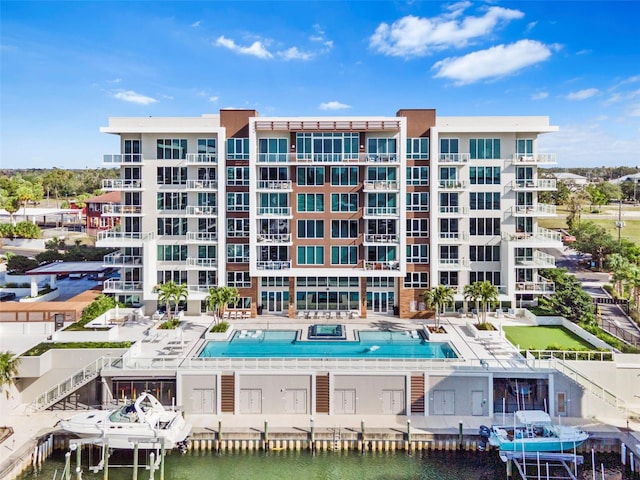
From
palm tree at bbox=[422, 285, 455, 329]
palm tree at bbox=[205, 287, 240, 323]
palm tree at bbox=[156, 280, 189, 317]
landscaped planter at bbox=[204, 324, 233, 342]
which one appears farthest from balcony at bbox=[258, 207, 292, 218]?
palm tree at bbox=[422, 285, 455, 329]

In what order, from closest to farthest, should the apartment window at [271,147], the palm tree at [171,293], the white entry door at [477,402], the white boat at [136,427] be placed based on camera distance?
the white boat at [136,427] < the white entry door at [477,402] < the palm tree at [171,293] < the apartment window at [271,147]

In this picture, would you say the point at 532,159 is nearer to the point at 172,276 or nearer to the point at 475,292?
the point at 475,292

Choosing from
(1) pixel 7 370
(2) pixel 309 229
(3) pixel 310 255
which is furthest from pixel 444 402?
(1) pixel 7 370

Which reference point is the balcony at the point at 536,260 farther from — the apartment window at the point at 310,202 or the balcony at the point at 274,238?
the balcony at the point at 274,238

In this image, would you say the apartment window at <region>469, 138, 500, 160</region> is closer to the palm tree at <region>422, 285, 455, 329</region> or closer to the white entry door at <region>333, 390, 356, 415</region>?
the palm tree at <region>422, 285, 455, 329</region>

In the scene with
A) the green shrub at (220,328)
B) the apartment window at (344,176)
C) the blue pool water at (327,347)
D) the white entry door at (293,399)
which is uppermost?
the apartment window at (344,176)

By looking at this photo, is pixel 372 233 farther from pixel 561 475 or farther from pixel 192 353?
pixel 561 475

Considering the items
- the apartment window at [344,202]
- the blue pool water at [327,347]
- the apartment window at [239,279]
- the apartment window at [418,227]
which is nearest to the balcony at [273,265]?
the apartment window at [239,279]
